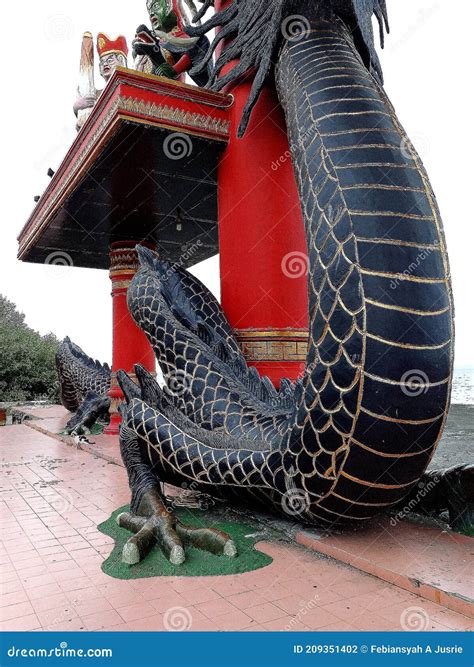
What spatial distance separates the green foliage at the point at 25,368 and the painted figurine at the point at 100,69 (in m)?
9.05

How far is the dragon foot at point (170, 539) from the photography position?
273cm

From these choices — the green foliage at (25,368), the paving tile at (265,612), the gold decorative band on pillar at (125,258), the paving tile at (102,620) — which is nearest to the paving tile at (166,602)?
the paving tile at (102,620)

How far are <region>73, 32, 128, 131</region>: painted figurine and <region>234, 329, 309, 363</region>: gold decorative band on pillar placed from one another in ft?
15.9

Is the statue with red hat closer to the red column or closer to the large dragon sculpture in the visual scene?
the red column

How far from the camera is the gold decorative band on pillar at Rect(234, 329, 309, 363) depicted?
464cm

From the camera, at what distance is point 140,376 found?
13.7ft

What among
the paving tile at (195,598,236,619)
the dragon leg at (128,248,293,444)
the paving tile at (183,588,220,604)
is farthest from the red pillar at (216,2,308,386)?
the paving tile at (195,598,236,619)

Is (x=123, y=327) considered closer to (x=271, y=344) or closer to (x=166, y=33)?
(x=166, y=33)

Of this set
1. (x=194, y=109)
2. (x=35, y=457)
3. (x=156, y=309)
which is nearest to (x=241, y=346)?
(x=156, y=309)

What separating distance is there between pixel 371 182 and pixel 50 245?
6761 millimetres

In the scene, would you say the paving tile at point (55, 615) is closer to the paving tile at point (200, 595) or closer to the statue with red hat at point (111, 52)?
the paving tile at point (200, 595)

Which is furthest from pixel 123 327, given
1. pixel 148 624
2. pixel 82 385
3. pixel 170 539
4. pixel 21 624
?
pixel 148 624

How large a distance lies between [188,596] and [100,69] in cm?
780

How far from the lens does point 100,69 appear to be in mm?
8062
